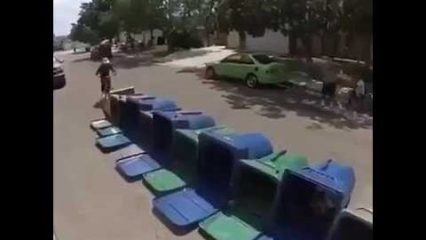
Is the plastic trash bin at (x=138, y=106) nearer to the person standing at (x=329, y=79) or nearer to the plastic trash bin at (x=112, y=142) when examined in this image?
the plastic trash bin at (x=112, y=142)

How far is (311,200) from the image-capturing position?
1415 mm

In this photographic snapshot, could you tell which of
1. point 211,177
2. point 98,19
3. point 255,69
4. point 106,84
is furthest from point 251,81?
point 98,19

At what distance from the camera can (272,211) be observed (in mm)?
1517

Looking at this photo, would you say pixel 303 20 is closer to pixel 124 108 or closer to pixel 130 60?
pixel 130 60

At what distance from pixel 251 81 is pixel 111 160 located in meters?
0.56

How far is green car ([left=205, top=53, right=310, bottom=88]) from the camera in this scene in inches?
58.6

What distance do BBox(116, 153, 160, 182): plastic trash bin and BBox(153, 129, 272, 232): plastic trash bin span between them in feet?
0.40

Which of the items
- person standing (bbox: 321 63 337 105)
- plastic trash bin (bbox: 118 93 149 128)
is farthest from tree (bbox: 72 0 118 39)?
person standing (bbox: 321 63 337 105)

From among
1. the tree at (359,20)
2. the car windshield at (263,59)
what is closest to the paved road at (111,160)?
the car windshield at (263,59)

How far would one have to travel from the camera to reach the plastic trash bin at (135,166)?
1591 millimetres

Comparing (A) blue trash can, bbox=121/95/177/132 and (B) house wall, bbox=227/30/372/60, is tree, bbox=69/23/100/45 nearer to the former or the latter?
(A) blue trash can, bbox=121/95/177/132

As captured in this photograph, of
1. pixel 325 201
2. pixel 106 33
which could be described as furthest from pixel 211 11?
pixel 325 201
